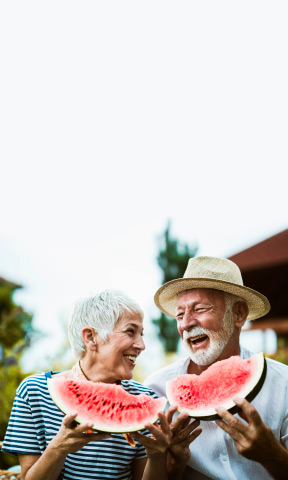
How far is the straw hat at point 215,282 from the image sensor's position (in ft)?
10.5

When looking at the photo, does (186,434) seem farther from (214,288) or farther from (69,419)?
(214,288)

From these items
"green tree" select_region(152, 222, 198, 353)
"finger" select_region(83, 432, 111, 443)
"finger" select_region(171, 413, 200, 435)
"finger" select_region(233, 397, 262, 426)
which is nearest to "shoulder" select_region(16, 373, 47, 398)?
"finger" select_region(83, 432, 111, 443)

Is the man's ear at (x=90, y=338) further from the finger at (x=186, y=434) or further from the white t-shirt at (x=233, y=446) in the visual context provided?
the white t-shirt at (x=233, y=446)

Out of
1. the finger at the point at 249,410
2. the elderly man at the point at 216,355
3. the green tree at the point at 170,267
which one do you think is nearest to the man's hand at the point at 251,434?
the finger at the point at 249,410

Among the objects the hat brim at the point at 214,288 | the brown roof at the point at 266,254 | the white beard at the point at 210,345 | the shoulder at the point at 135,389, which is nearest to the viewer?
the shoulder at the point at 135,389

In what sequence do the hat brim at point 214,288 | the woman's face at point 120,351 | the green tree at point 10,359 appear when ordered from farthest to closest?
the green tree at point 10,359, the hat brim at point 214,288, the woman's face at point 120,351

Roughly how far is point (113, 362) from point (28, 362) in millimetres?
4158

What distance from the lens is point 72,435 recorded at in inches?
84.7

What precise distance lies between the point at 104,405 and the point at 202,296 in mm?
1083

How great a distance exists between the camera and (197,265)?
3381 millimetres

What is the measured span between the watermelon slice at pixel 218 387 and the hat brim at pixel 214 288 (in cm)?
63

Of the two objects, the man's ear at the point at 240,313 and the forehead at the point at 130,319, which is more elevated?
the forehead at the point at 130,319

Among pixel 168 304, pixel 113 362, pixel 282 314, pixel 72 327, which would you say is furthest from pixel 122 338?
pixel 282 314

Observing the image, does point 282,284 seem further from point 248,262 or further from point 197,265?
point 197,265
